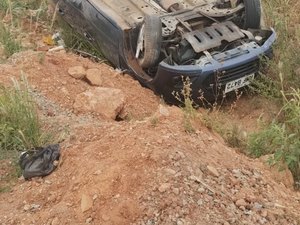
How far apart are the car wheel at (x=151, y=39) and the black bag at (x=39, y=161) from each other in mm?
1712

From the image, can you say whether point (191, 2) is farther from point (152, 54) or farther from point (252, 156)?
point (252, 156)

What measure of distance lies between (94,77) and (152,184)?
2.55 metres

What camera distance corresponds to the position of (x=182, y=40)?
5.88 m

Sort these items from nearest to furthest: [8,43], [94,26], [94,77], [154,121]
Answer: [154,121], [94,77], [94,26], [8,43]

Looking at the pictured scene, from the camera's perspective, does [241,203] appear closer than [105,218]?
No

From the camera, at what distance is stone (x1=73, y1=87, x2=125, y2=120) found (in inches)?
213

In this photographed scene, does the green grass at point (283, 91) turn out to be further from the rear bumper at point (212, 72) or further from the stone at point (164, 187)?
the stone at point (164, 187)

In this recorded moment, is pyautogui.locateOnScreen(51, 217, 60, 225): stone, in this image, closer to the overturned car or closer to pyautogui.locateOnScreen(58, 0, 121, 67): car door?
the overturned car

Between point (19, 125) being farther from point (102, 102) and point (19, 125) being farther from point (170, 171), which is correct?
point (170, 171)

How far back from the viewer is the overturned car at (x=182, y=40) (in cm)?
570

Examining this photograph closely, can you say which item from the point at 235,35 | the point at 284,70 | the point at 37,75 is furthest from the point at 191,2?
the point at 37,75

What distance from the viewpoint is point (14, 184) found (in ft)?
14.2

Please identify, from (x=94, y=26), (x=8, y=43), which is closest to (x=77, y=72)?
(x=94, y=26)

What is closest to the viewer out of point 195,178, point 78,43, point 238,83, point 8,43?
point 195,178
